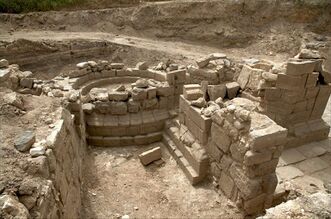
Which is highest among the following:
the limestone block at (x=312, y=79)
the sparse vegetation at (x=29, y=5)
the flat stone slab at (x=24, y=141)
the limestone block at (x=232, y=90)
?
the sparse vegetation at (x=29, y=5)

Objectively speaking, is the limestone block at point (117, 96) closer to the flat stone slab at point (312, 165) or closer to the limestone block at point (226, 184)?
the limestone block at point (226, 184)

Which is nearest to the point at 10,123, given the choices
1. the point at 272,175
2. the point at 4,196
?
the point at 4,196

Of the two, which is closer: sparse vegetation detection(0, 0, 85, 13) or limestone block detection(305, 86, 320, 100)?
limestone block detection(305, 86, 320, 100)

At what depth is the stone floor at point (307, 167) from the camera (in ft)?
22.0

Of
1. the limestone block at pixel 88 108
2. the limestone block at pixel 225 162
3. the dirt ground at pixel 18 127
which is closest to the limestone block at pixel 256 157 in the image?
the limestone block at pixel 225 162

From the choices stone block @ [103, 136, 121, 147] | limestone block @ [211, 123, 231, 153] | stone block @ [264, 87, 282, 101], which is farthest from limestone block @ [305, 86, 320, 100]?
stone block @ [103, 136, 121, 147]

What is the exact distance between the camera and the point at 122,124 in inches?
335

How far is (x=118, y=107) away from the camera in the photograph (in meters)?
8.58

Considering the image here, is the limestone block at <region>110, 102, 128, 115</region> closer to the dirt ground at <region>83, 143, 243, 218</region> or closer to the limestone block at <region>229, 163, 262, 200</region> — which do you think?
the dirt ground at <region>83, 143, 243, 218</region>

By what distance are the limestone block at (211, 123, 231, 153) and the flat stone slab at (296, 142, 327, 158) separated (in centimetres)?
314

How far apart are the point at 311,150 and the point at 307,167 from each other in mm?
889

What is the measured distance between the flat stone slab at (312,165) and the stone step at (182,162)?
271 cm

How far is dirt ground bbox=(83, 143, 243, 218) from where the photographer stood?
6.22 m

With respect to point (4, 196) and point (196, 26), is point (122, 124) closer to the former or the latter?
point (4, 196)
